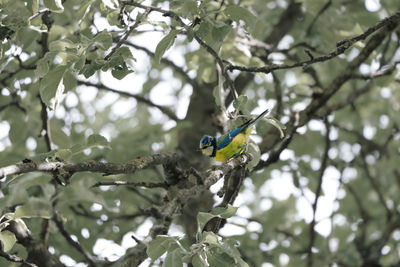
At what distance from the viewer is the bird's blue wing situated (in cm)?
351

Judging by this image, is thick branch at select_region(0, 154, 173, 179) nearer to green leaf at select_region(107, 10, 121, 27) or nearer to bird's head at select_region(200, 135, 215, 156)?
green leaf at select_region(107, 10, 121, 27)

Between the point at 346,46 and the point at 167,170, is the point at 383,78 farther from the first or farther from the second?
the point at 167,170

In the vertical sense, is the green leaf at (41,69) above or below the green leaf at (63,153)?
above

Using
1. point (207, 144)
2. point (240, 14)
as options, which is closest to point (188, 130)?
point (207, 144)

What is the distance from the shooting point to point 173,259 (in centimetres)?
243

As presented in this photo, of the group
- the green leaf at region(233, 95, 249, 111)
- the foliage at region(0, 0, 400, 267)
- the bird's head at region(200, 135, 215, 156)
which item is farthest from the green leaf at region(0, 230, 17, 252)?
the bird's head at region(200, 135, 215, 156)

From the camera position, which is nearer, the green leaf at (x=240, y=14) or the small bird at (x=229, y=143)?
the green leaf at (x=240, y=14)

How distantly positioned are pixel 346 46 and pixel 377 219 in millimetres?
5756

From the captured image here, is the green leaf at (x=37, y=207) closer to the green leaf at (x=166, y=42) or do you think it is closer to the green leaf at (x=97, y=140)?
the green leaf at (x=97, y=140)

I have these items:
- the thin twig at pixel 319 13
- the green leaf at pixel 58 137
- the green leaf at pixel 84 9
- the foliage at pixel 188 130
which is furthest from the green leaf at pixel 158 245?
the thin twig at pixel 319 13

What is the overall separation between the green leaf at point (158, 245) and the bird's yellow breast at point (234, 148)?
43.8 inches

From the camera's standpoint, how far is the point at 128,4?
317 centimetres

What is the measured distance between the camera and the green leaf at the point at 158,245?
8.44 ft

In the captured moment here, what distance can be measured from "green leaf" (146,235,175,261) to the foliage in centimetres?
1
